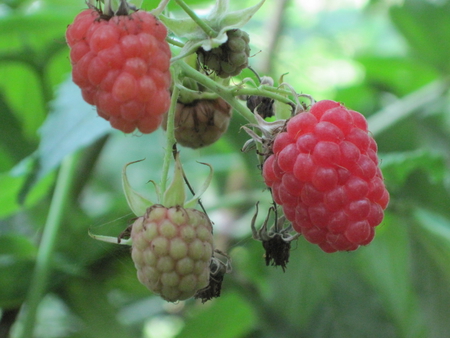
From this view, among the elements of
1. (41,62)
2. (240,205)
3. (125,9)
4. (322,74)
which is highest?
(125,9)

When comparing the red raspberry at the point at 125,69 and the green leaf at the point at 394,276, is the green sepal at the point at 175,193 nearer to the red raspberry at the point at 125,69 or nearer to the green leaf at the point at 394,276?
the red raspberry at the point at 125,69

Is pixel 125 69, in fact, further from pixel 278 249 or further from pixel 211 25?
pixel 278 249

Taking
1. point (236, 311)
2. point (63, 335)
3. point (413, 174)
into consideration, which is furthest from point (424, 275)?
point (63, 335)

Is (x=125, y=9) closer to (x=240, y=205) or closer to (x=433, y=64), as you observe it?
(x=240, y=205)

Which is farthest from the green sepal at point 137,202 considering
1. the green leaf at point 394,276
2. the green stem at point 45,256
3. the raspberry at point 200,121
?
the green leaf at point 394,276

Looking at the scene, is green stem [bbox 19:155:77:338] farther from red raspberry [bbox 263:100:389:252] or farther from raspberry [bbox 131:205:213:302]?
red raspberry [bbox 263:100:389:252]

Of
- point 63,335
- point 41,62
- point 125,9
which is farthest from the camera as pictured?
point 41,62
